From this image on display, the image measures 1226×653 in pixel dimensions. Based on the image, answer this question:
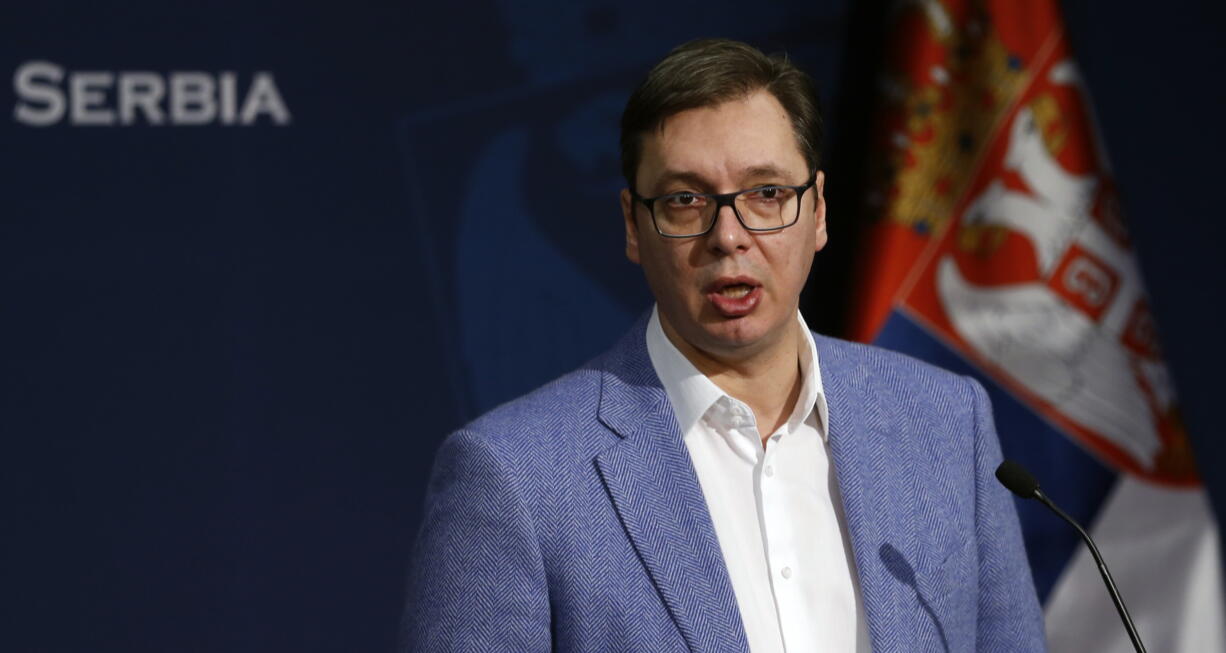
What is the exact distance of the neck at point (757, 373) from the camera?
60.9 inches

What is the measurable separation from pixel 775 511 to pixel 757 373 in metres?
0.16

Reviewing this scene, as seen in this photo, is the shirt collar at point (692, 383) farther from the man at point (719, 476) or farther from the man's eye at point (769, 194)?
the man's eye at point (769, 194)

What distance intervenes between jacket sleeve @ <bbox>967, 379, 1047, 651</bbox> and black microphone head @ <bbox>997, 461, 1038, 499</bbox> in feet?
0.37

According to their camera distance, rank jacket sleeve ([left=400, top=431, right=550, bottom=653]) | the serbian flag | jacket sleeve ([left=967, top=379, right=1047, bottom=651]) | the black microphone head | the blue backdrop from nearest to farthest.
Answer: jacket sleeve ([left=400, top=431, right=550, bottom=653]), the black microphone head, jacket sleeve ([left=967, top=379, right=1047, bottom=651]), the blue backdrop, the serbian flag

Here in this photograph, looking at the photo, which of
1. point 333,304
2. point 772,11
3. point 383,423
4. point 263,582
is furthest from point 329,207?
point 772,11

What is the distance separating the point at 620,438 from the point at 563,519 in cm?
13

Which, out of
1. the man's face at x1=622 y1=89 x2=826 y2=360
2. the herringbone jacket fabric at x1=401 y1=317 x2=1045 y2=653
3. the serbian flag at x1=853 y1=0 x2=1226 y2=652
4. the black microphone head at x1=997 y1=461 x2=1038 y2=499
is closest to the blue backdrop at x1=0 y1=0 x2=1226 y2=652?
the serbian flag at x1=853 y1=0 x2=1226 y2=652

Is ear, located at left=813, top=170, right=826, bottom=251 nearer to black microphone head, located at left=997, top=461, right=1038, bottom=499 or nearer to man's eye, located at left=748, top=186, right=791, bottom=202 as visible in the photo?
man's eye, located at left=748, top=186, right=791, bottom=202

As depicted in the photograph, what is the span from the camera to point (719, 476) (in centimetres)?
152

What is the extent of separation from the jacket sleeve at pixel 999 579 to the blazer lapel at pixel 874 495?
0.37 feet

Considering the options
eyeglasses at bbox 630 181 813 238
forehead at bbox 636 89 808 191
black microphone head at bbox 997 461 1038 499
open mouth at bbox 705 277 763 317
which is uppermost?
forehead at bbox 636 89 808 191

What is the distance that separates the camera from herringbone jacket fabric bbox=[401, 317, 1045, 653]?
138 cm

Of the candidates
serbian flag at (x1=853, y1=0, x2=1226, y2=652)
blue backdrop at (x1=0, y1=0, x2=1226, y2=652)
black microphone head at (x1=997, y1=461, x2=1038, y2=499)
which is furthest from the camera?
serbian flag at (x1=853, y1=0, x2=1226, y2=652)

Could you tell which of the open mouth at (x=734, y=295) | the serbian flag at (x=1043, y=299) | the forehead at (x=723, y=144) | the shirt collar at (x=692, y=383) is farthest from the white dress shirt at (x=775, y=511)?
the serbian flag at (x=1043, y=299)
